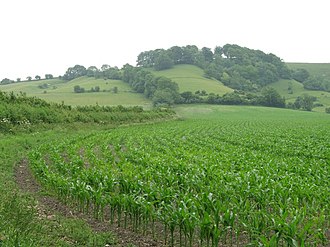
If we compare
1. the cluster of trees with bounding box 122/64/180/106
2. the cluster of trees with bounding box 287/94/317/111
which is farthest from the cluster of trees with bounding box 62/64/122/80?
the cluster of trees with bounding box 287/94/317/111

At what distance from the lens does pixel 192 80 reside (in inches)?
5049

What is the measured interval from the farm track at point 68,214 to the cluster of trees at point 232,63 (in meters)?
131

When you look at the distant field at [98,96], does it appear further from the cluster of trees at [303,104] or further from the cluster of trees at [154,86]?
the cluster of trees at [303,104]

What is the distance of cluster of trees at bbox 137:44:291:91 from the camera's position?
5778 inches

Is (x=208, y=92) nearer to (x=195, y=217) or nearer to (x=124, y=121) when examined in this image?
(x=124, y=121)

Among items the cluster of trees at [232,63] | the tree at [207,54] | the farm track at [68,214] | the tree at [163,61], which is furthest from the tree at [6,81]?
the farm track at [68,214]

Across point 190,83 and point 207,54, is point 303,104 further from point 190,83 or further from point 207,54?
point 207,54

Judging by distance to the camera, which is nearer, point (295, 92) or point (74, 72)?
point (295, 92)

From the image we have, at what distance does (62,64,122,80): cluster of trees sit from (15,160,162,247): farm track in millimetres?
121166

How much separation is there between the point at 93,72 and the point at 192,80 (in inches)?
1981

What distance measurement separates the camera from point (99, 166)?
1352 centimetres

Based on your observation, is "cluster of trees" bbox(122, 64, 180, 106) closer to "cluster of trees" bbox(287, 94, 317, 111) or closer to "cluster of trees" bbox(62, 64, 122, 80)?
"cluster of trees" bbox(62, 64, 122, 80)

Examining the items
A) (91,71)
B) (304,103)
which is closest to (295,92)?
(304,103)

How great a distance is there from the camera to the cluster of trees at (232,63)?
146750mm
